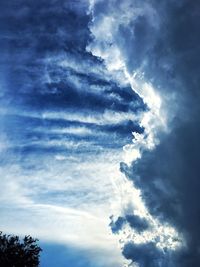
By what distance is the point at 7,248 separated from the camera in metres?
87.4

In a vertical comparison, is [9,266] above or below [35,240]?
below

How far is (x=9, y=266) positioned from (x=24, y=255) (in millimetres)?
3639

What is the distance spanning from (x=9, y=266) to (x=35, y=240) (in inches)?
287

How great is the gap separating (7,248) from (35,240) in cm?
595

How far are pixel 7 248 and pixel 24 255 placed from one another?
3904 mm

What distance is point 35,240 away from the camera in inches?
3484

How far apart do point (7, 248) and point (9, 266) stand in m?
3.77

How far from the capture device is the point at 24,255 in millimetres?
86938
